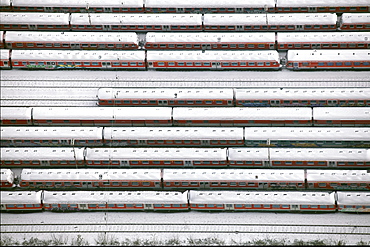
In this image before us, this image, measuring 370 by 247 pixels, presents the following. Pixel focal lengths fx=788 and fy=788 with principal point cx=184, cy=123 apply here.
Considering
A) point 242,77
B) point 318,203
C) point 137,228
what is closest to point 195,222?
point 137,228

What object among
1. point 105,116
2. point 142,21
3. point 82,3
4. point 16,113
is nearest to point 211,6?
point 142,21

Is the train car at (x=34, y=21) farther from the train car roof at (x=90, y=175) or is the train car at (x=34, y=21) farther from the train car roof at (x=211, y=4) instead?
the train car roof at (x=90, y=175)

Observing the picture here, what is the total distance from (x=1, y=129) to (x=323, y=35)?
2604 inches

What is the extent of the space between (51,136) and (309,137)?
48042mm

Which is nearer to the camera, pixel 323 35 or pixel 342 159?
pixel 342 159

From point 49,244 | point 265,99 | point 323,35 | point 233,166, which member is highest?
point 323,35

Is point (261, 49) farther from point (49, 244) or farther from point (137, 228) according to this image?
point (49, 244)

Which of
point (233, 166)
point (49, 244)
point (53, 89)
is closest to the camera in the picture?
point (49, 244)

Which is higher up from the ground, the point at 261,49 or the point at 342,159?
the point at 261,49

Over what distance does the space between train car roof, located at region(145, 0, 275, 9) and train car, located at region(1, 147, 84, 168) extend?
37811 mm

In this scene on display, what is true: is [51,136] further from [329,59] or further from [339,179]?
[329,59]

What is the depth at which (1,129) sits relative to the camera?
148750 mm

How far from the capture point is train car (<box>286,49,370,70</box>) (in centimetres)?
15500

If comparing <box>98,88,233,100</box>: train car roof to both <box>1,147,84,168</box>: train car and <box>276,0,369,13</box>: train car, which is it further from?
<box>276,0,369,13</box>: train car
